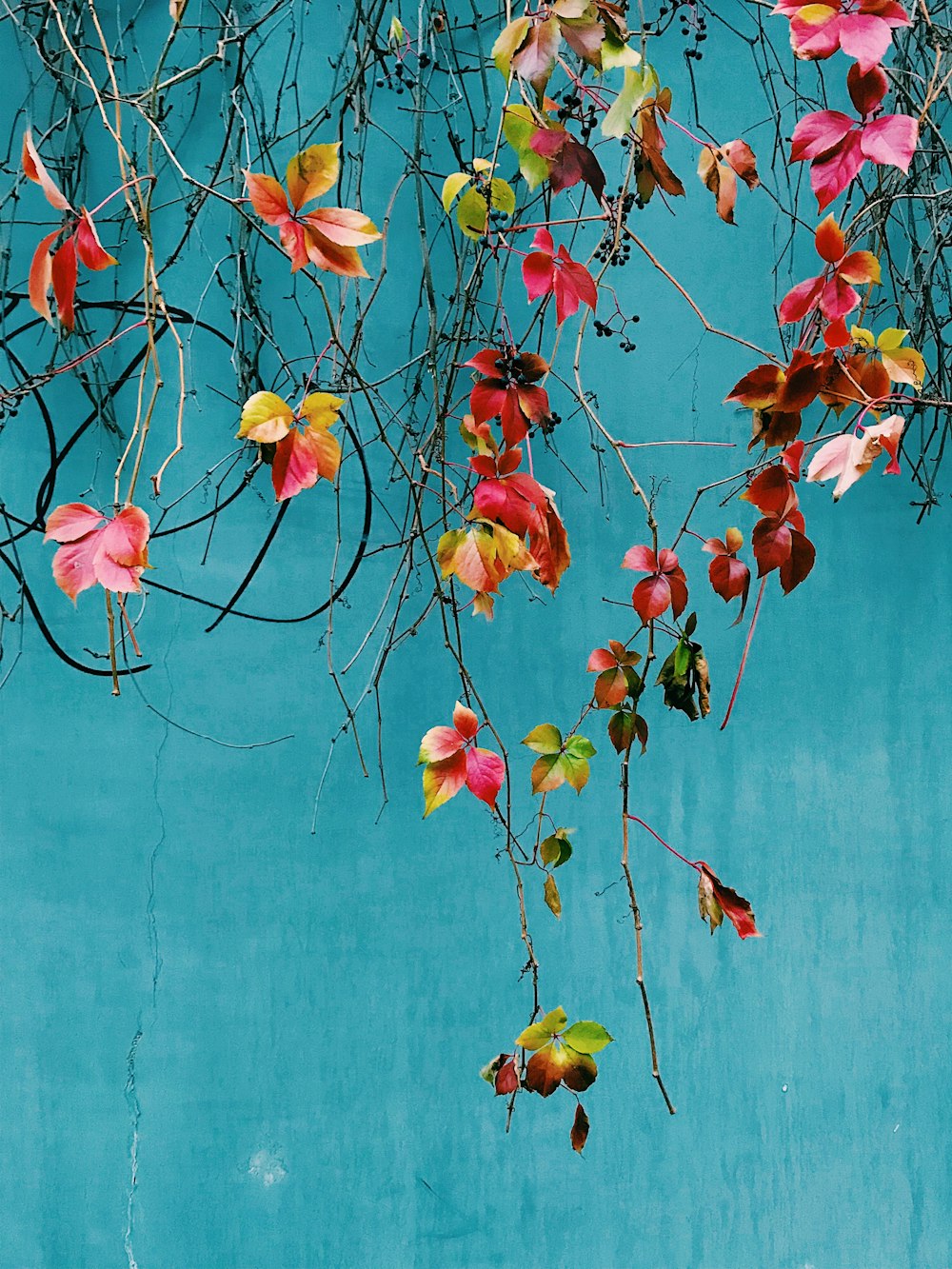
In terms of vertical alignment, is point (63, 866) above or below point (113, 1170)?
above

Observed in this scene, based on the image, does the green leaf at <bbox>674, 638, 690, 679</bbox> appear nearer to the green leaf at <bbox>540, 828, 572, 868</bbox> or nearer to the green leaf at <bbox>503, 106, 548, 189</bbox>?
the green leaf at <bbox>540, 828, 572, 868</bbox>

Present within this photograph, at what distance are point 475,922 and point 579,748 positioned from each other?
0.48 metres

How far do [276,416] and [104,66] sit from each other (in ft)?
2.75

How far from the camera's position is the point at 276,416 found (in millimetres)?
1155

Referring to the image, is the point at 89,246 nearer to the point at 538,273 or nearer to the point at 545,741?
the point at 538,273

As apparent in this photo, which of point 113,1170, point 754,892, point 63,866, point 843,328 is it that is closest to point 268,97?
point 843,328

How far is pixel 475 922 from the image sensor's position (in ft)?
5.57

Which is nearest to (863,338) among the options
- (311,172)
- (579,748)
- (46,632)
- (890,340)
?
(890,340)

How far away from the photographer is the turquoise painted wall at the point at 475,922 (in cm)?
164

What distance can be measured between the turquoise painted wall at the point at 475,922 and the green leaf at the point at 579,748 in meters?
0.35

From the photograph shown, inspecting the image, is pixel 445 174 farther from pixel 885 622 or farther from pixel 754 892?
pixel 754 892

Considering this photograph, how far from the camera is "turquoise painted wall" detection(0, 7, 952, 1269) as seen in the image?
1.64 meters

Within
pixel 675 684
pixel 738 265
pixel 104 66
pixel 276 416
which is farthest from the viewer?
pixel 738 265

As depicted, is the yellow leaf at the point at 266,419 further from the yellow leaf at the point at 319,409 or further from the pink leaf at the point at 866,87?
the pink leaf at the point at 866,87
